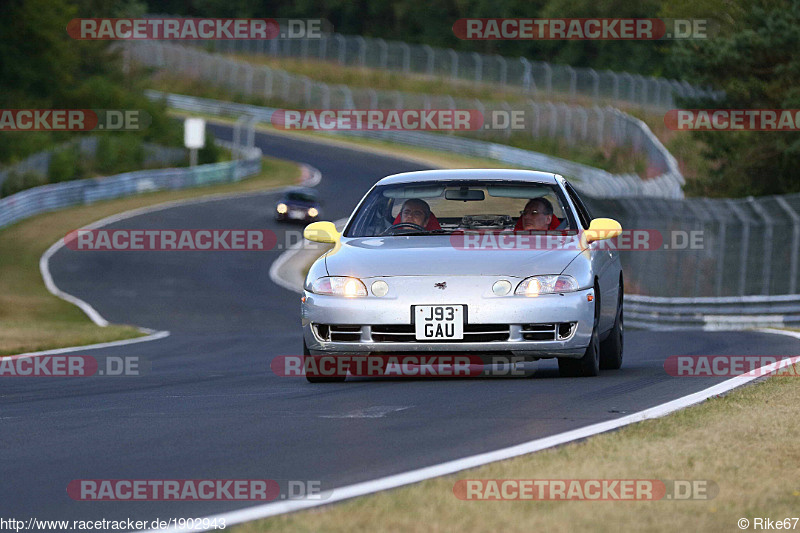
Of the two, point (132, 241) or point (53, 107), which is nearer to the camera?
point (132, 241)

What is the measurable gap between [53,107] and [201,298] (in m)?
35.4

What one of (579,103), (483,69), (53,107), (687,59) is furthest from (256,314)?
(483,69)

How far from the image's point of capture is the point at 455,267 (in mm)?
9797

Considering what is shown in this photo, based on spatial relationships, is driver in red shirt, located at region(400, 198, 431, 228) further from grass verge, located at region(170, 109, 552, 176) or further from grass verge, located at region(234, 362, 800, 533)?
grass verge, located at region(170, 109, 552, 176)

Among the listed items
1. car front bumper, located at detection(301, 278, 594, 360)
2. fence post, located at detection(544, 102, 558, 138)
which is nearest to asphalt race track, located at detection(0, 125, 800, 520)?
car front bumper, located at detection(301, 278, 594, 360)

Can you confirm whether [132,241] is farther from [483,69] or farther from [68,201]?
[483,69]

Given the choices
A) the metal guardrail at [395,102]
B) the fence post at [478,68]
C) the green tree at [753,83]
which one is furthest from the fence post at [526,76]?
the green tree at [753,83]

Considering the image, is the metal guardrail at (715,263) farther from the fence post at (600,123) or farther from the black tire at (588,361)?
the fence post at (600,123)

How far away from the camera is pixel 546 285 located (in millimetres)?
9867

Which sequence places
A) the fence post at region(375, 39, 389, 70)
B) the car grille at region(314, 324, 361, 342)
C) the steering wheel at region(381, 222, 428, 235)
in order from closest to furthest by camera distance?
1. the car grille at region(314, 324, 361, 342)
2. the steering wheel at region(381, 222, 428, 235)
3. the fence post at region(375, 39, 389, 70)

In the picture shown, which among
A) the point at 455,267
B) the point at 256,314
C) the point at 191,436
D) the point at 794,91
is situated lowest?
the point at 256,314

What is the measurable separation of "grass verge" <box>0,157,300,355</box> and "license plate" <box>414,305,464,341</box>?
27.7 ft

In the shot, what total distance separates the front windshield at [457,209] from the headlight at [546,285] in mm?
995

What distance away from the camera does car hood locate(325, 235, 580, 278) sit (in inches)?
386
